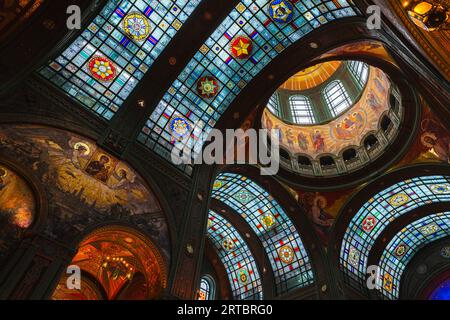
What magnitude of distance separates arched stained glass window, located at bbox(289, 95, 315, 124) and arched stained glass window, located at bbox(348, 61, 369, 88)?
4.23m

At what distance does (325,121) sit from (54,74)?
64.5 ft

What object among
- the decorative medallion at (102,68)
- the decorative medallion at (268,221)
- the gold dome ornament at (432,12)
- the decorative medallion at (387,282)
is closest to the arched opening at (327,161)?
the decorative medallion at (268,221)

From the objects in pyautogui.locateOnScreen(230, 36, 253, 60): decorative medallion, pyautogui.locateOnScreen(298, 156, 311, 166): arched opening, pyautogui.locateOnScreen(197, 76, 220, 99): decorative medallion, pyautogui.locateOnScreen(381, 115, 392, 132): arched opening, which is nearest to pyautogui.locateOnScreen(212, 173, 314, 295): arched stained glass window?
pyautogui.locateOnScreen(298, 156, 311, 166): arched opening

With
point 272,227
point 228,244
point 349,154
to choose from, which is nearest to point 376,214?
point 349,154

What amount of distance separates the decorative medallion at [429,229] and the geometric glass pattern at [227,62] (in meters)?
18.8

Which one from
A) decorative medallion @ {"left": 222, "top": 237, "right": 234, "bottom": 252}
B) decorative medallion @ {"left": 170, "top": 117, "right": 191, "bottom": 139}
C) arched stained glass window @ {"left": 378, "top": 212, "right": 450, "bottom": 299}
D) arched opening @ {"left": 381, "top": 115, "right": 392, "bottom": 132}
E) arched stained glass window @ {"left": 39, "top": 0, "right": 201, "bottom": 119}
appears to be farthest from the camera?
decorative medallion @ {"left": 222, "top": 237, "right": 234, "bottom": 252}

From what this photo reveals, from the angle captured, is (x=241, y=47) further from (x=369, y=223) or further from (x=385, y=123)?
(x=369, y=223)

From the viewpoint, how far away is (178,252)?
13.3 m

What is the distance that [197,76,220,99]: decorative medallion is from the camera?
1756 cm

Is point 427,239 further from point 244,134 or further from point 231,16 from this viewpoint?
point 231,16

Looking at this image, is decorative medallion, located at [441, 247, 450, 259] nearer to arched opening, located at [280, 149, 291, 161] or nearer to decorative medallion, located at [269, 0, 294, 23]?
arched opening, located at [280, 149, 291, 161]

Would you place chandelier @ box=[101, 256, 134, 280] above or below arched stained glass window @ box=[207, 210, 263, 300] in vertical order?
below

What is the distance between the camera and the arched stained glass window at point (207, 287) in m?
24.3

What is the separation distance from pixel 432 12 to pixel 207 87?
39.7 feet
